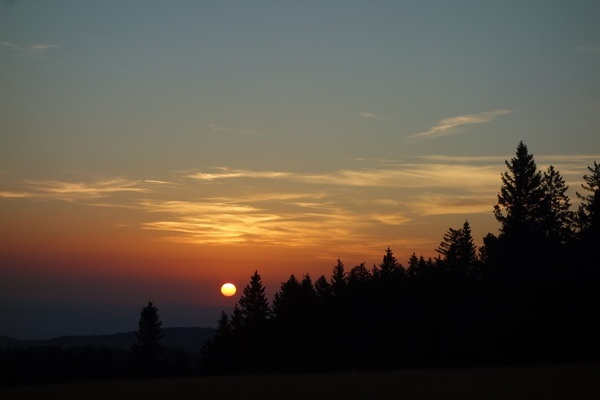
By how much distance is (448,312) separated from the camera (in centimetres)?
6669

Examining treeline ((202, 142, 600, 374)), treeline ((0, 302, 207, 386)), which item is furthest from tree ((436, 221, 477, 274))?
treeline ((0, 302, 207, 386))

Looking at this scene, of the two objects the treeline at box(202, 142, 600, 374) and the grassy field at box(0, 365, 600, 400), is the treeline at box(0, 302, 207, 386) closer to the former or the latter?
the treeline at box(202, 142, 600, 374)

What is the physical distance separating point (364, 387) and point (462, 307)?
35432 mm

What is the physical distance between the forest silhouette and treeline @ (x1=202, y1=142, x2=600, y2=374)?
10 centimetres

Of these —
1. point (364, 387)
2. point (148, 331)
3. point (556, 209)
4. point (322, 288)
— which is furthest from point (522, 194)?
point (148, 331)

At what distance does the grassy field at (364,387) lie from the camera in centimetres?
2575

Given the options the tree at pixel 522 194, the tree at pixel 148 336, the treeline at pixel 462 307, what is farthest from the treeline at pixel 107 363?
the tree at pixel 522 194

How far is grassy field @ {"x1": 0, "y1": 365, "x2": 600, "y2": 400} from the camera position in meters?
25.8

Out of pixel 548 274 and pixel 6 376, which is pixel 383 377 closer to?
pixel 548 274

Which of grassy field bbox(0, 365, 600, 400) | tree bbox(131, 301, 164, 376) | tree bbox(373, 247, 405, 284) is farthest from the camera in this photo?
tree bbox(131, 301, 164, 376)

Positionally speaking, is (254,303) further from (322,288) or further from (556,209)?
(556,209)

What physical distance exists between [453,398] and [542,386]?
4.03 m

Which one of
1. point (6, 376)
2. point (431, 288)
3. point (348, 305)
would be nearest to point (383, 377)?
point (431, 288)

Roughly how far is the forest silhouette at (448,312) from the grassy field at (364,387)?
15.9 m
